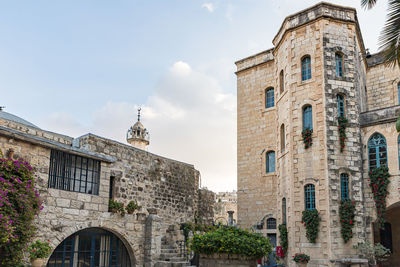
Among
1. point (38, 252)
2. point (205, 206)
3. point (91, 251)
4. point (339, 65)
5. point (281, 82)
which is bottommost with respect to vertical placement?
point (91, 251)

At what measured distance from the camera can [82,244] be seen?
12.7m

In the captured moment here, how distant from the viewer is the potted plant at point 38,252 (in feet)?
34.5

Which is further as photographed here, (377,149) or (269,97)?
(269,97)

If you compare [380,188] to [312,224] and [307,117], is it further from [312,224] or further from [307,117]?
[307,117]

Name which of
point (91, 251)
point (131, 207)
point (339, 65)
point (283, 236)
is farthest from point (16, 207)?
point (339, 65)

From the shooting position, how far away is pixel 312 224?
14.3 meters

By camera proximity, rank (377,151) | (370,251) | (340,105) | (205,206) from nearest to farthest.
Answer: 1. (370,251)
2. (377,151)
3. (340,105)
4. (205,206)

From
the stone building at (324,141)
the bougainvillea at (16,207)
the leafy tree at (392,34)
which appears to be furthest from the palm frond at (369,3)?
the bougainvillea at (16,207)

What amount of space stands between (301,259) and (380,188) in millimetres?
3888

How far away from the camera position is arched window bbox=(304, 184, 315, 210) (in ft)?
48.7

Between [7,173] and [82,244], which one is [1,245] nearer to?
[7,173]

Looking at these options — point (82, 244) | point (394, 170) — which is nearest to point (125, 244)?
point (82, 244)

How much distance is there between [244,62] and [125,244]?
11.5m

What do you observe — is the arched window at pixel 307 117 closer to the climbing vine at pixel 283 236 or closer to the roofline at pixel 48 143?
the climbing vine at pixel 283 236
